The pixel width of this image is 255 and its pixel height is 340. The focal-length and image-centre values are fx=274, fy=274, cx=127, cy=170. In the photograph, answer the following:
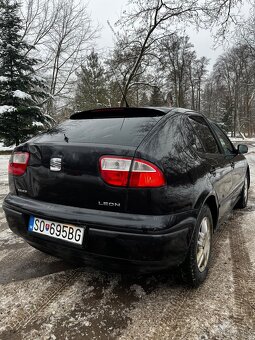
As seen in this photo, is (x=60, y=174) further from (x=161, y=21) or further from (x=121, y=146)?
(x=161, y=21)

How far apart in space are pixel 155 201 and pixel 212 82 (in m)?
51.1

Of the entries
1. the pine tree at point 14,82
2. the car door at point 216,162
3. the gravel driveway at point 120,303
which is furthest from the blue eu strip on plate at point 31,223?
the pine tree at point 14,82

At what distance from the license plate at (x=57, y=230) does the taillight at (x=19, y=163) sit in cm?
41

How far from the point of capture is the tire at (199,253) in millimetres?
2078

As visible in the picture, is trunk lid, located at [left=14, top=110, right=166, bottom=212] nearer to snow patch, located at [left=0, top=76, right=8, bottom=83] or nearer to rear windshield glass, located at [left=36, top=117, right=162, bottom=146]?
rear windshield glass, located at [left=36, top=117, right=162, bottom=146]

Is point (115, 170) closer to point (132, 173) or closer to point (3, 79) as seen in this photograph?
point (132, 173)

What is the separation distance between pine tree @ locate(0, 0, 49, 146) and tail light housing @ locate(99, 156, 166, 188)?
13.4 metres

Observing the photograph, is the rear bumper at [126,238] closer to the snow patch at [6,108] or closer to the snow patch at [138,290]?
the snow patch at [138,290]

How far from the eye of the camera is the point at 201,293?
86.0 inches

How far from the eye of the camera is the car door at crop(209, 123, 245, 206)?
3408 mm

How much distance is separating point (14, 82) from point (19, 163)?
45.6 feet

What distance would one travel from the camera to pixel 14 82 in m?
14.4

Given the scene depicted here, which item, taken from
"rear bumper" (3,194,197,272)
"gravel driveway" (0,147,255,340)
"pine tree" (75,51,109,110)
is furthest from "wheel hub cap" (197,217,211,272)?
"pine tree" (75,51,109,110)

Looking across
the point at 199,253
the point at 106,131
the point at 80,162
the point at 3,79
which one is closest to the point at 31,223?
the point at 80,162
